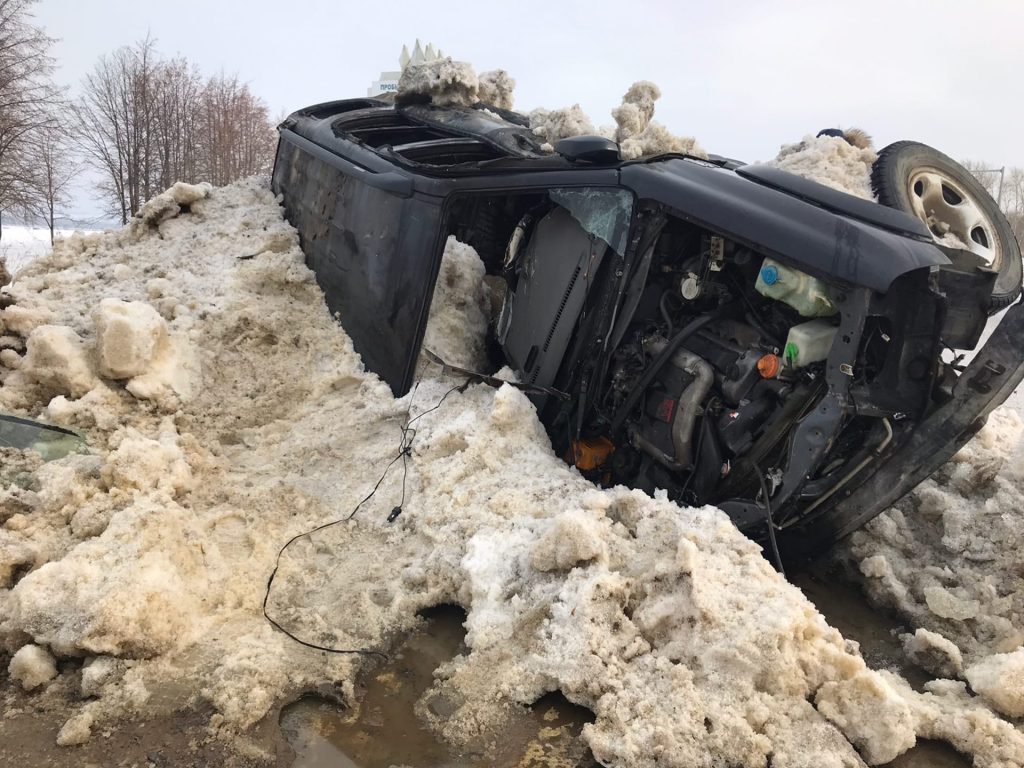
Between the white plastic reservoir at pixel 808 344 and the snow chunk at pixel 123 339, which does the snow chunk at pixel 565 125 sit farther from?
the snow chunk at pixel 123 339

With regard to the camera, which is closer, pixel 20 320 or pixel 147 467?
pixel 147 467

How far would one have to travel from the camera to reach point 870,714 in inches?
86.0

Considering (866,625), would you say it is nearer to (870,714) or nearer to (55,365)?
(870,714)

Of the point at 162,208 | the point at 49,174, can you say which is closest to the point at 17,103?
the point at 49,174

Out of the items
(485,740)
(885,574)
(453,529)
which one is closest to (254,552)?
(453,529)

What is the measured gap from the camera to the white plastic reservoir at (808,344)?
9.52ft

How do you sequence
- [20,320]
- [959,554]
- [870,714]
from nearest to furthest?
[870,714] < [959,554] < [20,320]

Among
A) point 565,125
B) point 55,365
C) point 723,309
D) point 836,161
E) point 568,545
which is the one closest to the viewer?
point 568,545

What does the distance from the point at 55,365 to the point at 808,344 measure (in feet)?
13.0

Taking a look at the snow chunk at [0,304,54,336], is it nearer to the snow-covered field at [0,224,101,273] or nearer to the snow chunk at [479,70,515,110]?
the snow chunk at [479,70,515,110]

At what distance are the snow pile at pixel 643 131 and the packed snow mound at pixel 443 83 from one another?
5.26 ft

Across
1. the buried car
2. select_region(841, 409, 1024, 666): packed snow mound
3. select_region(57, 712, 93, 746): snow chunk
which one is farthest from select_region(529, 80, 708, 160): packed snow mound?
select_region(57, 712, 93, 746): snow chunk

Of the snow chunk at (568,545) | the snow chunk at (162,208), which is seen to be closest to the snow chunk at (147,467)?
the snow chunk at (568,545)

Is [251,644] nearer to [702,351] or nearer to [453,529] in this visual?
[453,529]
